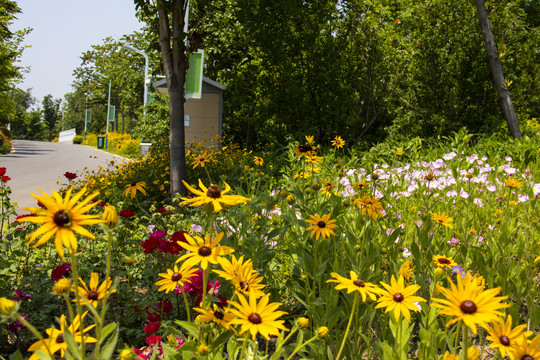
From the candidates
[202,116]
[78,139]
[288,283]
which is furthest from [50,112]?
[288,283]

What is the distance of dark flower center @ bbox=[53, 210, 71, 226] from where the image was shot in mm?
767

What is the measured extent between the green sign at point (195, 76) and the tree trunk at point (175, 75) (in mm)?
1527

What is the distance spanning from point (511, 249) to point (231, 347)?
1793 mm

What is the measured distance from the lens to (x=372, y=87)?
9.55 meters

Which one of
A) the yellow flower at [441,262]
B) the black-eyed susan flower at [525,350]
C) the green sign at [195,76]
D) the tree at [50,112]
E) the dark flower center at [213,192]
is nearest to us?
the black-eyed susan flower at [525,350]

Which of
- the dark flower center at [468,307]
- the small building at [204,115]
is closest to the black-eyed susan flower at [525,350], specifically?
the dark flower center at [468,307]

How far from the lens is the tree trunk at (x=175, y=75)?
5.52 metres

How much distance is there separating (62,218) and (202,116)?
10.4 m

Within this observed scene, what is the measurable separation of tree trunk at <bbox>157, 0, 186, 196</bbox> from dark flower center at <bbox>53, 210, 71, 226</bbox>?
4.74 meters

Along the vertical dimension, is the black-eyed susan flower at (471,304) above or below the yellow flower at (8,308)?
above

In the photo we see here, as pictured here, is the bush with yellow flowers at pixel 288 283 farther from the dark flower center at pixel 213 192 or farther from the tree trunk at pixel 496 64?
the tree trunk at pixel 496 64

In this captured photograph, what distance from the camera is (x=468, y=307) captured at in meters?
0.83

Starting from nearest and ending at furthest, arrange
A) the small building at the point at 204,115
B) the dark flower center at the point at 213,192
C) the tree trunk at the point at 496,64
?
the dark flower center at the point at 213,192 → the tree trunk at the point at 496,64 → the small building at the point at 204,115

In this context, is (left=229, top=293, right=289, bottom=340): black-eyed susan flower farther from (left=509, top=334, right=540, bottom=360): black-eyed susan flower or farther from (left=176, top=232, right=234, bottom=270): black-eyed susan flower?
(left=509, top=334, right=540, bottom=360): black-eyed susan flower
